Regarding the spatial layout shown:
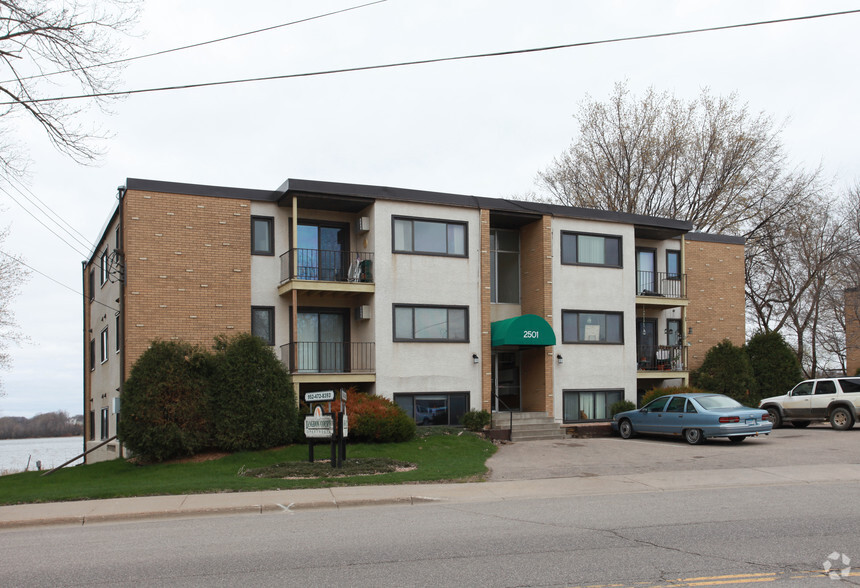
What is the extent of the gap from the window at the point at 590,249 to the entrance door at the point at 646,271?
1965 millimetres

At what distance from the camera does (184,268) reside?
21.4 meters

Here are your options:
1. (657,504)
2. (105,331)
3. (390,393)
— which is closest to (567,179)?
(390,393)

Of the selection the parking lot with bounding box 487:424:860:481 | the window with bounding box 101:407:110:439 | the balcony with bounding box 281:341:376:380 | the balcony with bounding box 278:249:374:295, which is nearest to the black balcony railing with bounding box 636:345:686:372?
the parking lot with bounding box 487:424:860:481

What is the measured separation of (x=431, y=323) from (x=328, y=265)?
12.0ft

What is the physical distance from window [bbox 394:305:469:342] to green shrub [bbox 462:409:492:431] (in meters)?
2.33

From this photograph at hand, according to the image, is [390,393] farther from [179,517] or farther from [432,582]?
[432,582]

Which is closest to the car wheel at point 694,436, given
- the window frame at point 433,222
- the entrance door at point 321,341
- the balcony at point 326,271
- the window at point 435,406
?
the window at point 435,406

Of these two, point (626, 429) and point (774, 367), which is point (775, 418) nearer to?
point (774, 367)

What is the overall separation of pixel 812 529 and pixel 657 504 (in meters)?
2.80

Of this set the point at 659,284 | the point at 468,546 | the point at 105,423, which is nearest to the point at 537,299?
the point at 659,284

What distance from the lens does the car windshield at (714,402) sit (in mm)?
20719

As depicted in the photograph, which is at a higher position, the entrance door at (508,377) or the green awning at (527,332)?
the green awning at (527,332)

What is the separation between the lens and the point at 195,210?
21.6 metres

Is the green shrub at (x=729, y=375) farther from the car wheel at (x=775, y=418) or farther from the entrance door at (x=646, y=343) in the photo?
the entrance door at (x=646, y=343)
